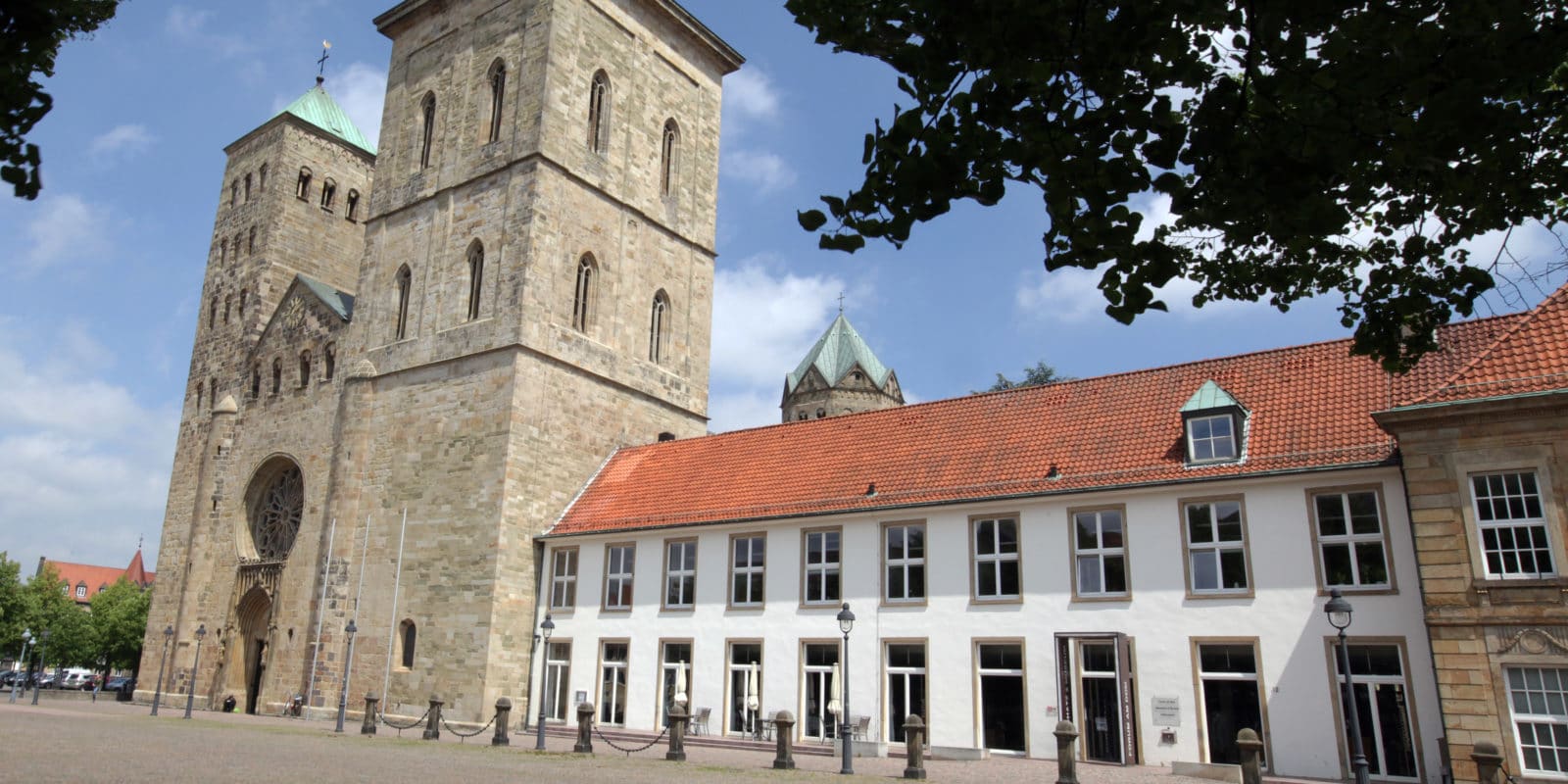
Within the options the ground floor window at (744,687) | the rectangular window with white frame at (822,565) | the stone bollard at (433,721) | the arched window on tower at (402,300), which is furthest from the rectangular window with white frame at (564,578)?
the arched window on tower at (402,300)

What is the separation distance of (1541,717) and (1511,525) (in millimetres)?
2717

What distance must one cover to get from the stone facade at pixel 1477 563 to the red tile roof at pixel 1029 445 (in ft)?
3.77

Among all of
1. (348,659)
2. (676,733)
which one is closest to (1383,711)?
(676,733)

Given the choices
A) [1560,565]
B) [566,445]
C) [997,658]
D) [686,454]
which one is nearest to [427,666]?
[566,445]

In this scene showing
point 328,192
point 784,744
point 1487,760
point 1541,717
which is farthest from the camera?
point 328,192

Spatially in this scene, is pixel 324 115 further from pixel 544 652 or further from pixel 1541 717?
pixel 1541 717

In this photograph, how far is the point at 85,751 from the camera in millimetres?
15750

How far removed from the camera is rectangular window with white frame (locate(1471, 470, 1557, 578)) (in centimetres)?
1568

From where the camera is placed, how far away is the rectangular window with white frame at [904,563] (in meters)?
22.3

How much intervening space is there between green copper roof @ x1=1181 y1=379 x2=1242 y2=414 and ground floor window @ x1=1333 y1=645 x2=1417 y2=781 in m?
4.88

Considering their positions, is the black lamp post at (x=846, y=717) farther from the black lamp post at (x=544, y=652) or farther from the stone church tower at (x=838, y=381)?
the stone church tower at (x=838, y=381)

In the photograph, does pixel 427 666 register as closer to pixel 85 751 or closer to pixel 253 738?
pixel 253 738

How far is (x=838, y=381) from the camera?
57.6 metres

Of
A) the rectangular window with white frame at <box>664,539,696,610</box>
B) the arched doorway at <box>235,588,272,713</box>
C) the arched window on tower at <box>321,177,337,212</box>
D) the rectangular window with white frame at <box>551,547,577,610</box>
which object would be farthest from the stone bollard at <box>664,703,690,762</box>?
the arched window on tower at <box>321,177,337,212</box>
